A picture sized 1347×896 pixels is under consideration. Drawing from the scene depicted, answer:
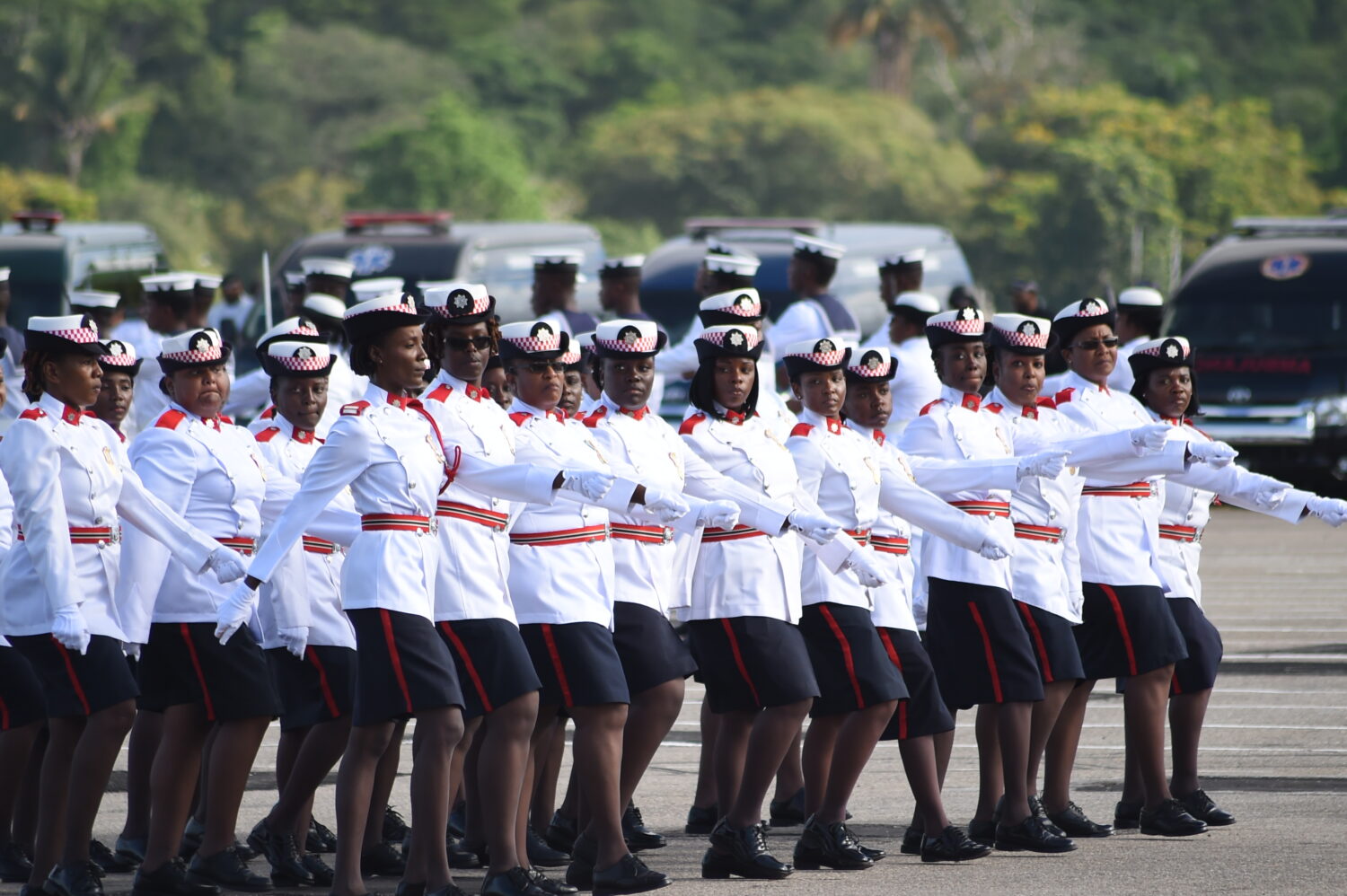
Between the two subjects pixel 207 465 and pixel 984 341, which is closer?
pixel 207 465

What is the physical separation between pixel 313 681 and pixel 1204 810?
314 cm

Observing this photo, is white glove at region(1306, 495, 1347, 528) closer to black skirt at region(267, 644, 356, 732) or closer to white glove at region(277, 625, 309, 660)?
black skirt at region(267, 644, 356, 732)

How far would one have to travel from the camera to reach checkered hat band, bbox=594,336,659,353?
8250mm

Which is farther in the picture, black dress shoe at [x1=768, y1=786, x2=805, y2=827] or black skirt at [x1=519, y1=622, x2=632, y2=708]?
black dress shoe at [x1=768, y1=786, x2=805, y2=827]

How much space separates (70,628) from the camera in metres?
7.29

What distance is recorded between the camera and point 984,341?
29.1 feet

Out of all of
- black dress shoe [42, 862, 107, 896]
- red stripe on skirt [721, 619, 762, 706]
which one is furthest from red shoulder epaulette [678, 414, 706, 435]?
black dress shoe [42, 862, 107, 896]

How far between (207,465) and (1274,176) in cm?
4833

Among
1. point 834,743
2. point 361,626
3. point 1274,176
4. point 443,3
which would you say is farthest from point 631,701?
point 443,3

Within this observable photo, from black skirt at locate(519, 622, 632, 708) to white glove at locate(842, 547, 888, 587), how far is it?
33.2 inches

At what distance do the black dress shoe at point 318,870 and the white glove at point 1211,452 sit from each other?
3.16 meters

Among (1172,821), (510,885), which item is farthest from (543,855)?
(1172,821)

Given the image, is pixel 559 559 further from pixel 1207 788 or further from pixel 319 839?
pixel 1207 788

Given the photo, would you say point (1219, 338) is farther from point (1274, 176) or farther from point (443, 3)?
point (443, 3)
